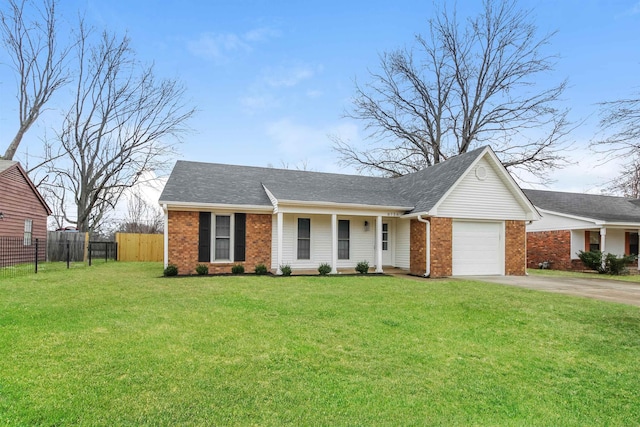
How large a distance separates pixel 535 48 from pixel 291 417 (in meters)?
29.9

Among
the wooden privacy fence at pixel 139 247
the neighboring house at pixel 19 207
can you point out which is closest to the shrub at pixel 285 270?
the wooden privacy fence at pixel 139 247

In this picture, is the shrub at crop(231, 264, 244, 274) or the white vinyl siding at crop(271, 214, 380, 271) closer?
the shrub at crop(231, 264, 244, 274)

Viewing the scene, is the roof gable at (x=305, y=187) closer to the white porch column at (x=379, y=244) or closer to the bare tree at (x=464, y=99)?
the white porch column at (x=379, y=244)

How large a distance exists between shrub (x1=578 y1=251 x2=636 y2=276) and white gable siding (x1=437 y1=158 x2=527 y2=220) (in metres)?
5.95

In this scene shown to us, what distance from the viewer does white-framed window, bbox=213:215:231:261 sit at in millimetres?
13766

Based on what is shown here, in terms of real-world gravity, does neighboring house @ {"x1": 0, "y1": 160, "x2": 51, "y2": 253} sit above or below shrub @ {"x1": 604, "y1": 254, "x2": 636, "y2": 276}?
above

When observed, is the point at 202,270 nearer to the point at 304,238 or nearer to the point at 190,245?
the point at 190,245

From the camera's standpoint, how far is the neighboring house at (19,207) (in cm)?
1742

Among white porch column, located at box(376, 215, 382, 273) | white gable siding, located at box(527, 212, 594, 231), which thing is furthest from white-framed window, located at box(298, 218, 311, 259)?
white gable siding, located at box(527, 212, 594, 231)

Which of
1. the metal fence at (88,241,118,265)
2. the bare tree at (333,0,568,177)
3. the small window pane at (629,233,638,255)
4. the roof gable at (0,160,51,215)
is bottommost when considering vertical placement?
the metal fence at (88,241,118,265)

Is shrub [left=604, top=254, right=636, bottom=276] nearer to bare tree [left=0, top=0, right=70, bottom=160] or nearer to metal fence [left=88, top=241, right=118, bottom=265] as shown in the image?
metal fence [left=88, top=241, right=118, bottom=265]

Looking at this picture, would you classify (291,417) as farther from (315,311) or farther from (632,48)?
(632,48)

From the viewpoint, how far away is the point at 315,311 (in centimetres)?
721

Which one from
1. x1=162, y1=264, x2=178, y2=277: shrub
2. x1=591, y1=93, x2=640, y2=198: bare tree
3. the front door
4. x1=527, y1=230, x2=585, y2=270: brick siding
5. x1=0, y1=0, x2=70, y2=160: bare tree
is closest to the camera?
x1=591, y1=93, x2=640, y2=198: bare tree
